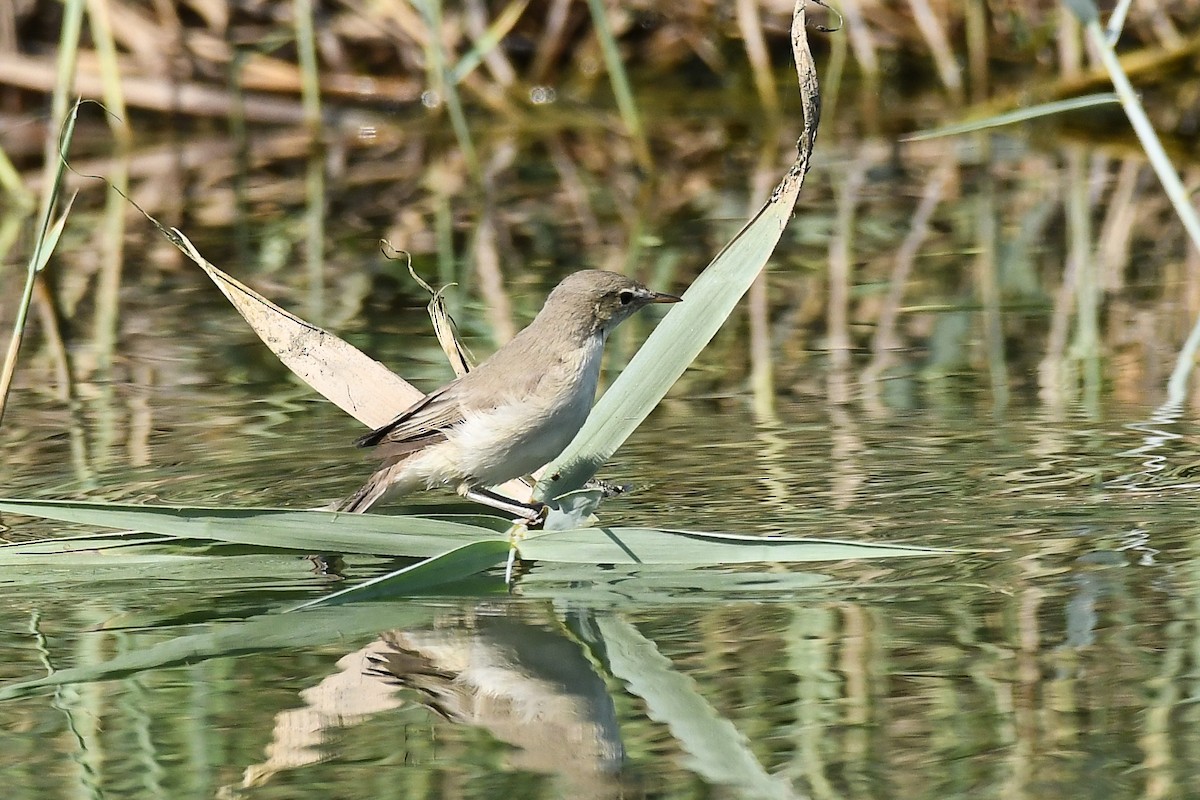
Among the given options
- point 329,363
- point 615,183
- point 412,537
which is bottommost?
point 412,537

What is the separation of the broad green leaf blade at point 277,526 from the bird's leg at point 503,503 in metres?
0.19

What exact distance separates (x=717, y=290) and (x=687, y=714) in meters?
0.93

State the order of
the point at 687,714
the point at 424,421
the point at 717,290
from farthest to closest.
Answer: the point at 424,421 → the point at 717,290 → the point at 687,714

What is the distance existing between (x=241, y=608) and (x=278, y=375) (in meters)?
1.87

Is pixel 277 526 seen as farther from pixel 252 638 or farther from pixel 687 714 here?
pixel 687 714

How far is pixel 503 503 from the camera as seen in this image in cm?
345

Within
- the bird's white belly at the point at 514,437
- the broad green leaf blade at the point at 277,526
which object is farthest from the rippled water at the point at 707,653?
the bird's white belly at the point at 514,437

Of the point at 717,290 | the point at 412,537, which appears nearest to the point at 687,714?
the point at 412,537

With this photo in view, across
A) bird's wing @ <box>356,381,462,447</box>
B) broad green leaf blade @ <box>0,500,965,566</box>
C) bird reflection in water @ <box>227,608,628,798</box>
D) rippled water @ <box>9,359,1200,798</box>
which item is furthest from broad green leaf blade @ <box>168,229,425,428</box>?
bird reflection in water @ <box>227,608,628,798</box>

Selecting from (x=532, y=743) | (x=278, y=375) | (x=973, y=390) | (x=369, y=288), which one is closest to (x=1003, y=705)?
(x=532, y=743)

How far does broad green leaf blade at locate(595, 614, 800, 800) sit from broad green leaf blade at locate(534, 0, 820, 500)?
1.57 ft

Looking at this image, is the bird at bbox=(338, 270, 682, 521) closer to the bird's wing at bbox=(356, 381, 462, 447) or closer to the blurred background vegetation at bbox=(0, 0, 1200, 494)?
the bird's wing at bbox=(356, 381, 462, 447)

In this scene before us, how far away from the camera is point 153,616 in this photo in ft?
10.0

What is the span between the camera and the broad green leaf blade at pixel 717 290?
10.4 ft
